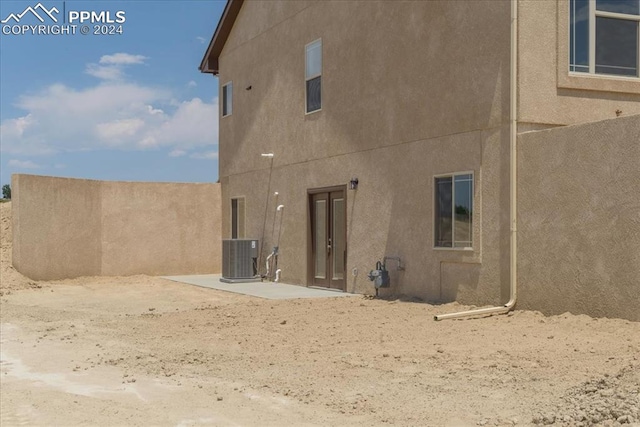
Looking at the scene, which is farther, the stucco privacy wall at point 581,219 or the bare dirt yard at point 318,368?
the stucco privacy wall at point 581,219

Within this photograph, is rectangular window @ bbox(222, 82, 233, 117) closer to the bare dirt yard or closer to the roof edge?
the roof edge

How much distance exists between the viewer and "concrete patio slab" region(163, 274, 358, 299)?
15.6 m

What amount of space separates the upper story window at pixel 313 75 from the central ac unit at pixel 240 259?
166 inches

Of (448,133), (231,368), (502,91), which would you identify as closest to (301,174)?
(448,133)

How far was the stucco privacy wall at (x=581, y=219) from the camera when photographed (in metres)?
9.49

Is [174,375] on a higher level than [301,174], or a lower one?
lower

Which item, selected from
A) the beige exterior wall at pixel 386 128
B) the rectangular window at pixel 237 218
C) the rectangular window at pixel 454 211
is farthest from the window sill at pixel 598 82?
the rectangular window at pixel 237 218

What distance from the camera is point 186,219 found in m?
22.4

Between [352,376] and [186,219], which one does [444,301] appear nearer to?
[352,376]

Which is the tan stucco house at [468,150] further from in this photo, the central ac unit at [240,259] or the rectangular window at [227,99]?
the rectangular window at [227,99]

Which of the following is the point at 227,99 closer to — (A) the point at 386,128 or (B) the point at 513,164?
(A) the point at 386,128

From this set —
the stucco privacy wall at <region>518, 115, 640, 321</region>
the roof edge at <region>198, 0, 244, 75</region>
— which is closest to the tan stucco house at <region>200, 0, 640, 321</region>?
the stucco privacy wall at <region>518, 115, 640, 321</region>

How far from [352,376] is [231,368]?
1514 mm

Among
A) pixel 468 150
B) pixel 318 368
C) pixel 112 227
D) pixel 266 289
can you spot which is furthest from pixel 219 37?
pixel 318 368
